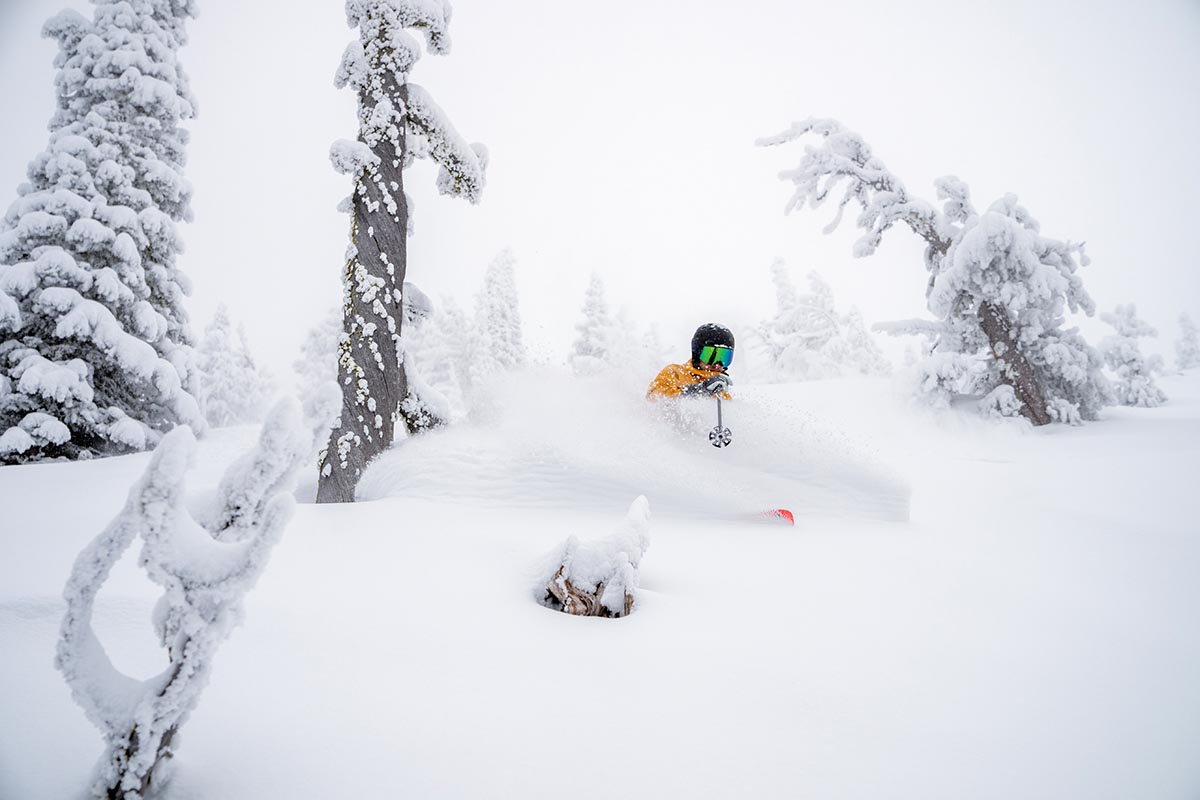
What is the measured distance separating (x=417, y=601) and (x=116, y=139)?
13264mm

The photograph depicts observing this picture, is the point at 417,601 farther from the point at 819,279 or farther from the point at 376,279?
the point at 819,279

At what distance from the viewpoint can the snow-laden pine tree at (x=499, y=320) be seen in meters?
27.0

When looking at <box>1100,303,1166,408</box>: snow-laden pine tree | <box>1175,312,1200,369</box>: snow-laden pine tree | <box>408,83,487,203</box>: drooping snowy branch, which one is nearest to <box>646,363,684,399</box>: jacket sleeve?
<box>408,83,487,203</box>: drooping snowy branch

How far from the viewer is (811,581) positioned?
318 cm

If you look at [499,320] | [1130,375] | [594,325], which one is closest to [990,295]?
[1130,375]

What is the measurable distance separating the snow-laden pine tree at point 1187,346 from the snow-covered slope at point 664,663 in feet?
→ 158

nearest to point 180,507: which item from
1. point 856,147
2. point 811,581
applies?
point 811,581

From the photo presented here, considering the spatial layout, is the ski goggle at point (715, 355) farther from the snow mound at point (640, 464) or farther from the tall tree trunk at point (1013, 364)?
the tall tree trunk at point (1013, 364)

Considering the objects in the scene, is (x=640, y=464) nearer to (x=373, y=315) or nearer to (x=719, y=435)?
(x=719, y=435)

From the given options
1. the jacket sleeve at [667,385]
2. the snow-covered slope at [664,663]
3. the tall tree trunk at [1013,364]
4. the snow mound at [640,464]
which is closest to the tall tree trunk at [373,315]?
the snow mound at [640,464]

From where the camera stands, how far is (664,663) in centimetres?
210

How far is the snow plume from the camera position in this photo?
123 centimetres

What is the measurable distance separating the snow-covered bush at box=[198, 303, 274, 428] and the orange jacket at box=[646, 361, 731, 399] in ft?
96.0

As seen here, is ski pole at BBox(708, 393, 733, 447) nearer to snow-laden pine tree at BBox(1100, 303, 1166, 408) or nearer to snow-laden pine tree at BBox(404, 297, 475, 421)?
snow-laden pine tree at BBox(1100, 303, 1166, 408)
